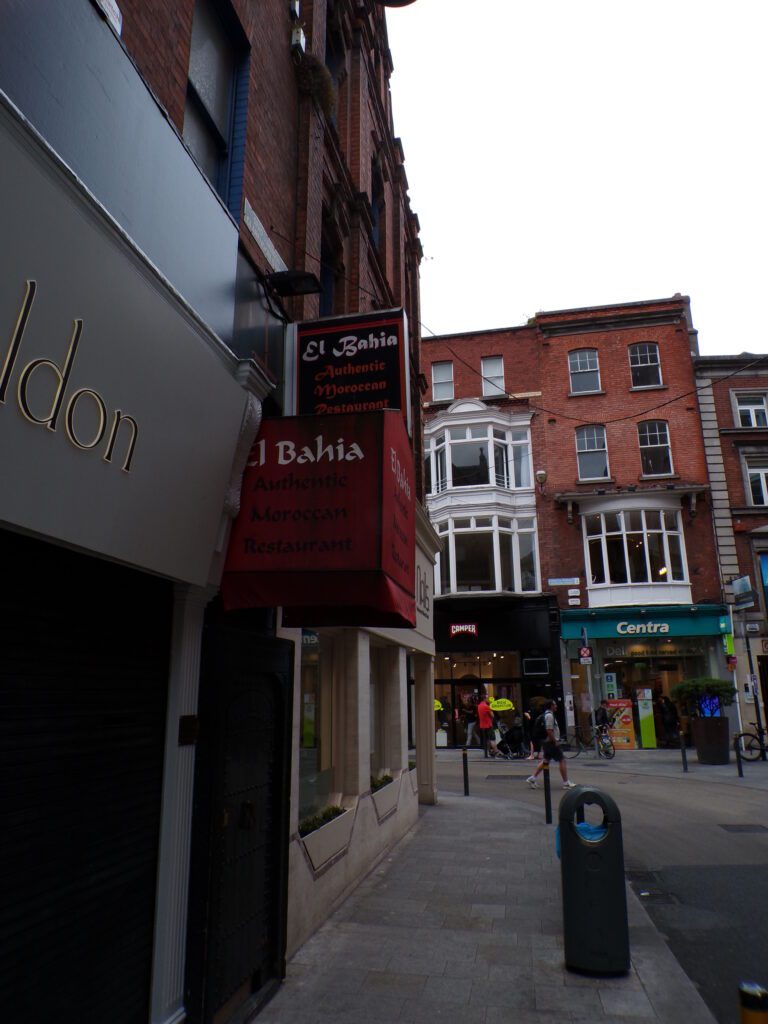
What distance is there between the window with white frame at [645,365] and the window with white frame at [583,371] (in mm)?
1432

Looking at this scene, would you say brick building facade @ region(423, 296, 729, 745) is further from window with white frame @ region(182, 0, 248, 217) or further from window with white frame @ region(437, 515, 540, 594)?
window with white frame @ region(182, 0, 248, 217)

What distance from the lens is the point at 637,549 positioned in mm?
26062

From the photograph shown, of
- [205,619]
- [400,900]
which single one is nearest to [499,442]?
[400,900]

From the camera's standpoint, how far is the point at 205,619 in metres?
4.95

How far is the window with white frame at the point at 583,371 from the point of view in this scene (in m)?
28.5

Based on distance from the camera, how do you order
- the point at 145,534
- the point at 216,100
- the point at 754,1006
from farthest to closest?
the point at 216,100 < the point at 145,534 < the point at 754,1006

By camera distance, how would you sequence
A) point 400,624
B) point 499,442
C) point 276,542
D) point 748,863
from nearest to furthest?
1. point 276,542
2. point 400,624
3. point 748,863
4. point 499,442

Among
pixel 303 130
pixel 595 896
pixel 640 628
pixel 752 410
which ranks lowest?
pixel 595 896

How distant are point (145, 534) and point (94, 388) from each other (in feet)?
2.89

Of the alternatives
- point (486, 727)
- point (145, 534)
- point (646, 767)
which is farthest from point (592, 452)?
point (145, 534)

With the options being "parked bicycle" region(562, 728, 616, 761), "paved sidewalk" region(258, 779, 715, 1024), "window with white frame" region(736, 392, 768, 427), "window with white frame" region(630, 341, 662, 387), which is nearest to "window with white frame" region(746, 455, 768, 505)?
"window with white frame" region(736, 392, 768, 427)

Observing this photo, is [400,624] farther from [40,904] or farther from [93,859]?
[40,904]

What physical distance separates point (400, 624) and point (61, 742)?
124 inches

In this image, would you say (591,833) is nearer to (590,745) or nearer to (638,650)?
(590,745)
